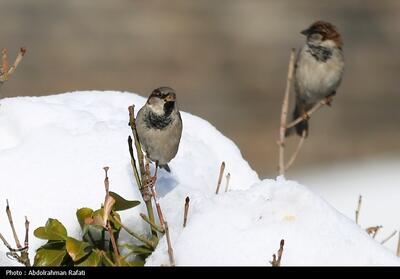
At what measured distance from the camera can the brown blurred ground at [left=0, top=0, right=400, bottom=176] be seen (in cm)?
873

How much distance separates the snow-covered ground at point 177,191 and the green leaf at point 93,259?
13cm

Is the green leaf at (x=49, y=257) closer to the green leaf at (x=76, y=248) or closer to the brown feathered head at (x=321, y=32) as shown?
the green leaf at (x=76, y=248)

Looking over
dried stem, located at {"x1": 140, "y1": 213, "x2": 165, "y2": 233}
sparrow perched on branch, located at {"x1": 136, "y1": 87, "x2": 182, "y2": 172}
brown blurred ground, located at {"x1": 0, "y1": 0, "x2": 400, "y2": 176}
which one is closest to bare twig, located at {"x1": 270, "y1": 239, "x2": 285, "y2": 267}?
dried stem, located at {"x1": 140, "y1": 213, "x2": 165, "y2": 233}

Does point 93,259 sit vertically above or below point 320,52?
below

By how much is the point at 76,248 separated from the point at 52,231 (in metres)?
0.08

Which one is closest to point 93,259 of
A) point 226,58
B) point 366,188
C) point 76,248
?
point 76,248

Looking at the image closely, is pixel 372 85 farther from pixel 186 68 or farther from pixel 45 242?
pixel 45 242

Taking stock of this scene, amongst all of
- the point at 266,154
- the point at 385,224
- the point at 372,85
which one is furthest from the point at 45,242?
the point at 372,85

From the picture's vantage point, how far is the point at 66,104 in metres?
2.65

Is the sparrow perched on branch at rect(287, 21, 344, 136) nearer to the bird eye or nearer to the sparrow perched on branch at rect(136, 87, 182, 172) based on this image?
the bird eye

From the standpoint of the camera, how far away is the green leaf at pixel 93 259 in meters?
1.97

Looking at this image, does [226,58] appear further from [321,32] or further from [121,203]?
[121,203]

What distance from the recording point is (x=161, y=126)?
2.66m
